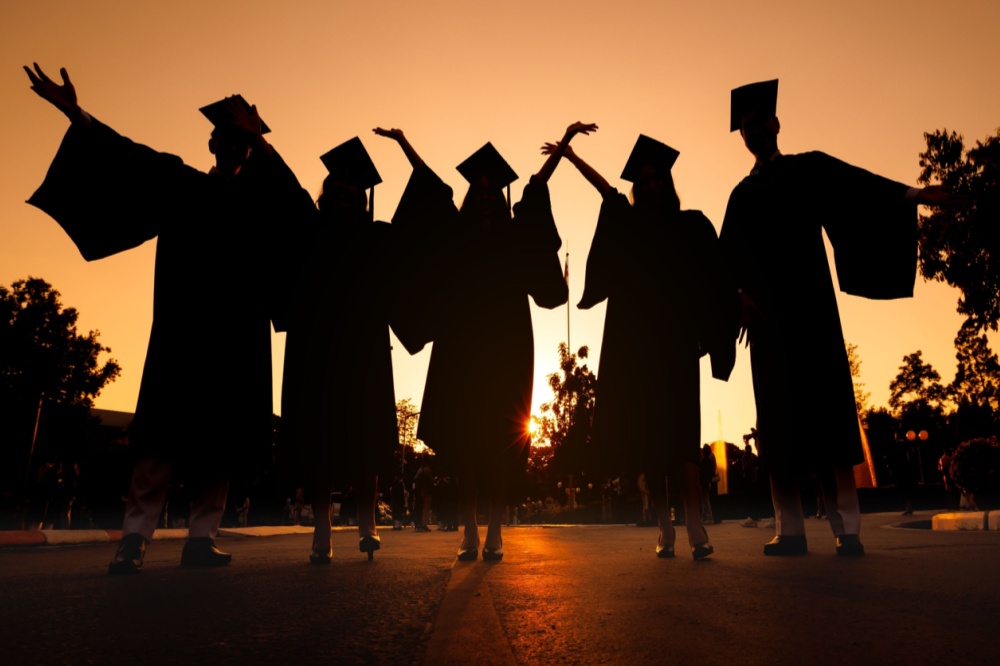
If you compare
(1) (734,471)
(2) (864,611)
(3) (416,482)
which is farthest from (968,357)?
(2) (864,611)

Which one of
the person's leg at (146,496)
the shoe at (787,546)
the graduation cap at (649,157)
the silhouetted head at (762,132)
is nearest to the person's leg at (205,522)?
the person's leg at (146,496)

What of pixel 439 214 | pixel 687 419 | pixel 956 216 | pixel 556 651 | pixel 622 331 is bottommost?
pixel 556 651

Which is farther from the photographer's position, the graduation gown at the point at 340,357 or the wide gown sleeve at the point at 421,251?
the wide gown sleeve at the point at 421,251

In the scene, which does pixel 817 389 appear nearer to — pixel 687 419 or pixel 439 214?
pixel 687 419

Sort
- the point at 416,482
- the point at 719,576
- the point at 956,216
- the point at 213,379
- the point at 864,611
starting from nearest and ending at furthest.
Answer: the point at 864,611 < the point at 719,576 < the point at 213,379 < the point at 416,482 < the point at 956,216

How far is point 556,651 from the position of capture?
1927mm

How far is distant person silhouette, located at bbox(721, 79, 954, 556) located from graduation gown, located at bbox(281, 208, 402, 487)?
2466mm

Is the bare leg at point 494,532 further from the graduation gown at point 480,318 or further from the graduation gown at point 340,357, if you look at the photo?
the graduation gown at point 340,357

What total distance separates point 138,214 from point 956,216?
77.2 feet

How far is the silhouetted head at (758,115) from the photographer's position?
561cm

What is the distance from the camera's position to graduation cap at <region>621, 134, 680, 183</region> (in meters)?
5.77

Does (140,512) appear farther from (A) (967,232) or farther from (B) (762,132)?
(A) (967,232)

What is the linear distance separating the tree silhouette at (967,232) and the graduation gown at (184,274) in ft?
73.7

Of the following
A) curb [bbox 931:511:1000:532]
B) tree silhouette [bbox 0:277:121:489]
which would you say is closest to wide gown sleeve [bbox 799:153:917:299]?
curb [bbox 931:511:1000:532]
